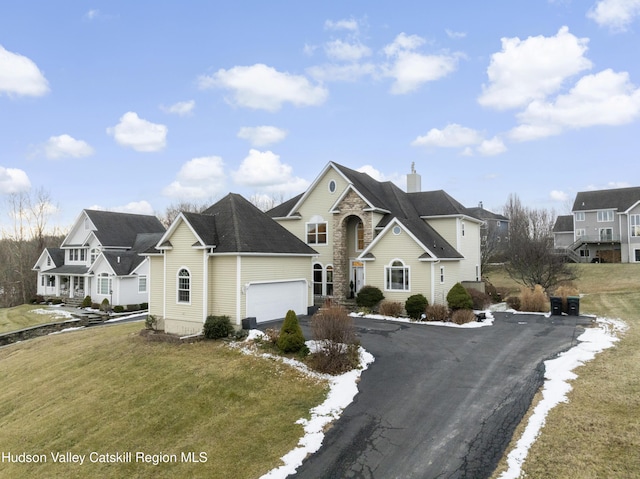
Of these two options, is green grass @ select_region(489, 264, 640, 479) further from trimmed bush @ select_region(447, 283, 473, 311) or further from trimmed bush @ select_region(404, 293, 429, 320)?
trimmed bush @ select_region(404, 293, 429, 320)

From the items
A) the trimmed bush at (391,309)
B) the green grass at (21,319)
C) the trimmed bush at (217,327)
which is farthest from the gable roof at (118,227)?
the trimmed bush at (391,309)

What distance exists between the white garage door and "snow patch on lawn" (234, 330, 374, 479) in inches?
155

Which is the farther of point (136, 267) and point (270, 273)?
point (136, 267)

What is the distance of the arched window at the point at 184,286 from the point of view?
19000 mm

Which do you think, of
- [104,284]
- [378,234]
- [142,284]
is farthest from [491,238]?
[104,284]

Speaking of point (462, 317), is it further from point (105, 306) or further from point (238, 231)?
point (105, 306)

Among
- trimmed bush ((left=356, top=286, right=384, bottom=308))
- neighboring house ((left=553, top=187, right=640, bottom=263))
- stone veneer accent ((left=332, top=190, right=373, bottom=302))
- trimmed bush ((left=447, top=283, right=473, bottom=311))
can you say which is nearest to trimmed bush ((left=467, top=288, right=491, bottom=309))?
trimmed bush ((left=447, top=283, right=473, bottom=311))

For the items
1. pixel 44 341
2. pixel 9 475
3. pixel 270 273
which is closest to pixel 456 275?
pixel 270 273

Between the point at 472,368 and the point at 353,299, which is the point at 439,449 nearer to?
the point at 472,368

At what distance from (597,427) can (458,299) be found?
13134 mm

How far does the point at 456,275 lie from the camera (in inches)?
977

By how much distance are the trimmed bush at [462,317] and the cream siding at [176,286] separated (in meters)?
12.0

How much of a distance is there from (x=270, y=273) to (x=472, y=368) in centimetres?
1044

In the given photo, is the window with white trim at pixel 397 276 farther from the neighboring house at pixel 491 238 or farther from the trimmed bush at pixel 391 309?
the neighboring house at pixel 491 238
